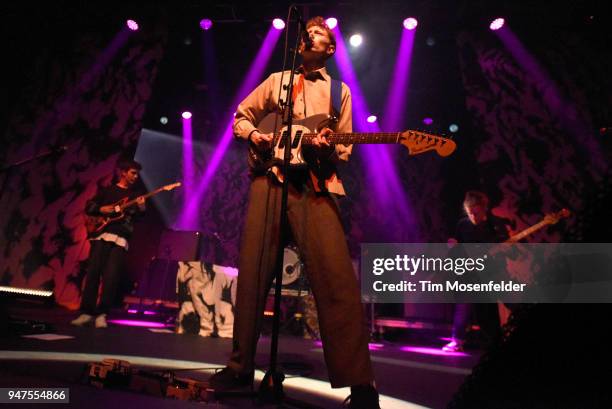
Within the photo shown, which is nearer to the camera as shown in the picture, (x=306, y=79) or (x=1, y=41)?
(x=306, y=79)

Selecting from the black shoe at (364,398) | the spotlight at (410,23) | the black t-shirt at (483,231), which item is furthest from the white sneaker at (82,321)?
the spotlight at (410,23)

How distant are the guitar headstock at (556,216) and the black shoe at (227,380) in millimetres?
5376

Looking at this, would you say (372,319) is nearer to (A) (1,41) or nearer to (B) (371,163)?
(B) (371,163)

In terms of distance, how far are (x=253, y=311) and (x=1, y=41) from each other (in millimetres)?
7913

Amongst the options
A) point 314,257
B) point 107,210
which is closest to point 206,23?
point 107,210

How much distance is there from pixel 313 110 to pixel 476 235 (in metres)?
4.29

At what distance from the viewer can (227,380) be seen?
198 centimetres

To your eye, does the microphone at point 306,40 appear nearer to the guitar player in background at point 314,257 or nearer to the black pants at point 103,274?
the guitar player in background at point 314,257

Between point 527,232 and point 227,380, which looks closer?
point 227,380

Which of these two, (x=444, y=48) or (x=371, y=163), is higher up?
(x=444, y=48)

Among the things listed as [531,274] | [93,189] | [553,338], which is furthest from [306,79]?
[93,189]

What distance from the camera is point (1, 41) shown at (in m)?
6.60

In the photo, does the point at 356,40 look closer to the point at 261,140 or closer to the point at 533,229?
the point at 533,229

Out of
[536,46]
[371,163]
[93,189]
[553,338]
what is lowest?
[553,338]
